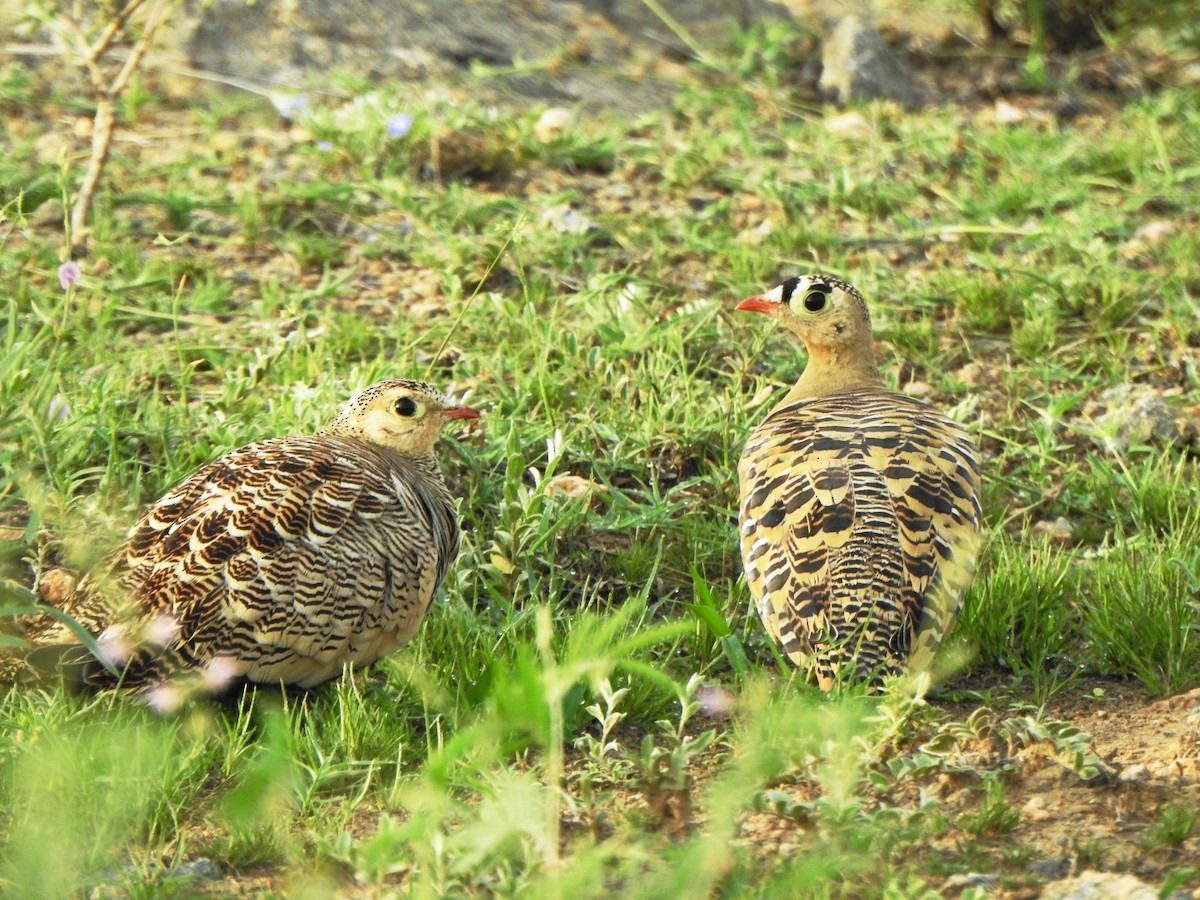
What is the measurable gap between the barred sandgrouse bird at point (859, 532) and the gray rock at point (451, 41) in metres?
4.30

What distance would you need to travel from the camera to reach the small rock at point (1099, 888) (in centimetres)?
318

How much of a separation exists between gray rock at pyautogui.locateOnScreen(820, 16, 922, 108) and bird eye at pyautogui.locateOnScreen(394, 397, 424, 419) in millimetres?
4646

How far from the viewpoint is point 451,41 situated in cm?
889

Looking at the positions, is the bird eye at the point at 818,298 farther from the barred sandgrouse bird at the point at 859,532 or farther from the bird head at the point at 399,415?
the bird head at the point at 399,415

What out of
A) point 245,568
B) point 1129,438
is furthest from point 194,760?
point 1129,438

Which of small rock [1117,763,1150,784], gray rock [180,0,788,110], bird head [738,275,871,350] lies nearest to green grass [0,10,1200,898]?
small rock [1117,763,1150,784]

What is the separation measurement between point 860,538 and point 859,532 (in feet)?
0.06

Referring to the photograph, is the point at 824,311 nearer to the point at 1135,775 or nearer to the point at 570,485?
the point at 570,485

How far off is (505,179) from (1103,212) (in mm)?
2715

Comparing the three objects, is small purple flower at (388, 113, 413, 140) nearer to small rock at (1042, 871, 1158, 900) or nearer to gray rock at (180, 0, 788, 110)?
gray rock at (180, 0, 788, 110)

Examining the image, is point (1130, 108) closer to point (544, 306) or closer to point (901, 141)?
point (901, 141)

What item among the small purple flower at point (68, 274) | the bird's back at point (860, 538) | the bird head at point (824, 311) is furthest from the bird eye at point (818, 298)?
the small purple flower at point (68, 274)

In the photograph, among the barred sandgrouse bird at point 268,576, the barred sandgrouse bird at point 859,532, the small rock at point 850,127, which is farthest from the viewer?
the small rock at point 850,127

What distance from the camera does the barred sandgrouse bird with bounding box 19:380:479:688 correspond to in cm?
383
